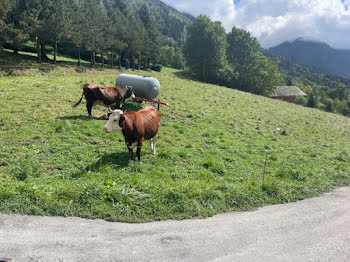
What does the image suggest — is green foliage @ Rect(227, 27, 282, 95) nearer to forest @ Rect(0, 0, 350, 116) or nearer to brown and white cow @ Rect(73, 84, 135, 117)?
forest @ Rect(0, 0, 350, 116)

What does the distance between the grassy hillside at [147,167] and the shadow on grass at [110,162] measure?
3 cm

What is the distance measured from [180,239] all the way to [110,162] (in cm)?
464

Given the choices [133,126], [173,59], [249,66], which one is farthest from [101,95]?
[173,59]

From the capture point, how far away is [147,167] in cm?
945

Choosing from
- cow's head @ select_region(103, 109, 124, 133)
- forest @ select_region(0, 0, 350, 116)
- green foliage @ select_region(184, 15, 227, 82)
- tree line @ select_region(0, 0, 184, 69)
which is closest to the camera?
cow's head @ select_region(103, 109, 124, 133)

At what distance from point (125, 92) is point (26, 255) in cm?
1248

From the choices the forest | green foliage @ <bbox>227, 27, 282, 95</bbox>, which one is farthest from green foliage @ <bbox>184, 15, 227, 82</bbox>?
green foliage @ <bbox>227, 27, 282, 95</bbox>

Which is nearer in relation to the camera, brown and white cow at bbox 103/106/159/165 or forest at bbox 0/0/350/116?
brown and white cow at bbox 103/106/159/165

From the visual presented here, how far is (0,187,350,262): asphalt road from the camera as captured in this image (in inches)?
194

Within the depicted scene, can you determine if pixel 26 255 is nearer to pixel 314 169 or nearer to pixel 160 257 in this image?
pixel 160 257

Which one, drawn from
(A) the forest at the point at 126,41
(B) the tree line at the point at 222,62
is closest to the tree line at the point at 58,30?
(A) the forest at the point at 126,41

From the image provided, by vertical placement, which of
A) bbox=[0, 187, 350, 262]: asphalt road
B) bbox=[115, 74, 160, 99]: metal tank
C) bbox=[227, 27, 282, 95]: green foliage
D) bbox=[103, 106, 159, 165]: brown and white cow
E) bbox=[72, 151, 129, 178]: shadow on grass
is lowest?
bbox=[0, 187, 350, 262]: asphalt road

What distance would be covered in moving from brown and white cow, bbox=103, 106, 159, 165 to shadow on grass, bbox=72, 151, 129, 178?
17.7 inches

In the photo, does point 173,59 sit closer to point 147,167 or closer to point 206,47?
point 206,47
